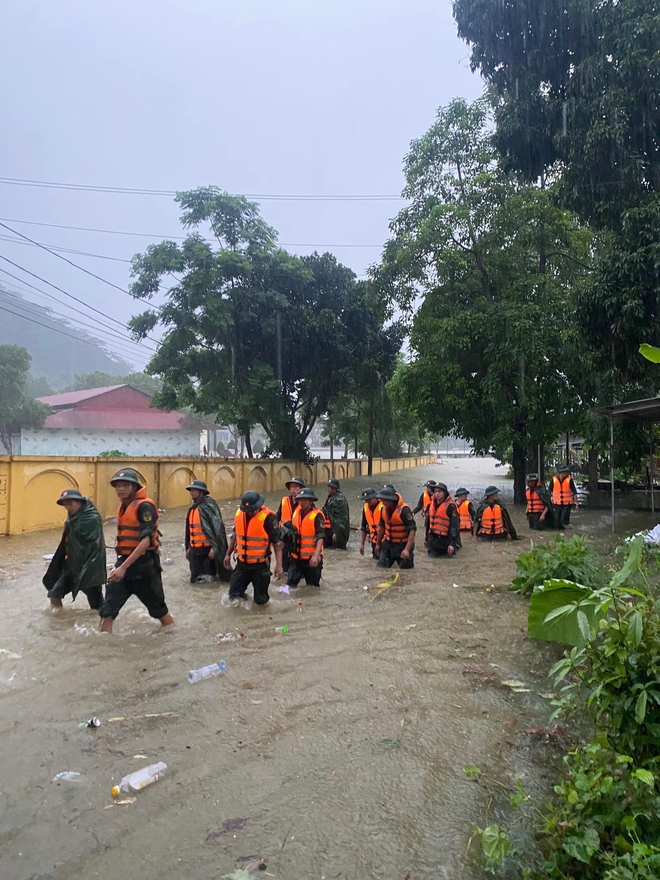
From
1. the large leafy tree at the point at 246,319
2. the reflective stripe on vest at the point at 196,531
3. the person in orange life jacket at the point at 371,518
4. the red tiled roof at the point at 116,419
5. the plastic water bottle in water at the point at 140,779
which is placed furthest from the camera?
the red tiled roof at the point at 116,419

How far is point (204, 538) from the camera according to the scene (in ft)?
25.4

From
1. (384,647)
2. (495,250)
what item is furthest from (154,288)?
(384,647)

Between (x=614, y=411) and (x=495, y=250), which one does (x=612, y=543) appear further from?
(x=495, y=250)

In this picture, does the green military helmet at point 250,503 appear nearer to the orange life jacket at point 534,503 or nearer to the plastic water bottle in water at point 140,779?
the plastic water bottle in water at point 140,779

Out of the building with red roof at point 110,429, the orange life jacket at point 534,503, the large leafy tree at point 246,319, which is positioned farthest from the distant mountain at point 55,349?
the orange life jacket at point 534,503

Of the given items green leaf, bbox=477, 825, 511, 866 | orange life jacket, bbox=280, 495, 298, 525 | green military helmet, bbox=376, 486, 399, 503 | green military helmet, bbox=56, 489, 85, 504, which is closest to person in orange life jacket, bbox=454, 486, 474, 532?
green military helmet, bbox=376, 486, 399, 503

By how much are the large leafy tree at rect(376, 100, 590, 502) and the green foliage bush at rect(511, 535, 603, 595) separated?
9.15 meters

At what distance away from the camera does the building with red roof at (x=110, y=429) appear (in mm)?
30281

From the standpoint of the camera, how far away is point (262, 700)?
4207 millimetres

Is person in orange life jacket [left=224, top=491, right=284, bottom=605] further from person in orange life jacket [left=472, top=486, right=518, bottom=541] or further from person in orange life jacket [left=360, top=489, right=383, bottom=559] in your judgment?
person in orange life jacket [left=472, top=486, right=518, bottom=541]

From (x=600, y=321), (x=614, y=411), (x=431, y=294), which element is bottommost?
(x=614, y=411)

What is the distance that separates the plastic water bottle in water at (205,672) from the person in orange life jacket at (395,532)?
13.7 feet

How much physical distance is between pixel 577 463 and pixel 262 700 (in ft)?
92.6

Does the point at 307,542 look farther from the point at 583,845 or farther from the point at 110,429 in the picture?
the point at 110,429
